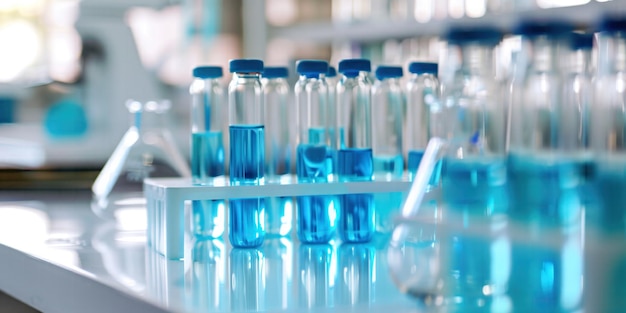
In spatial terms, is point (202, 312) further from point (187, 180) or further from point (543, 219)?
point (187, 180)

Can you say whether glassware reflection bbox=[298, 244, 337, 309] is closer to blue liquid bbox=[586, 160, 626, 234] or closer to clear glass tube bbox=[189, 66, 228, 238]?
clear glass tube bbox=[189, 66, 228, 238]

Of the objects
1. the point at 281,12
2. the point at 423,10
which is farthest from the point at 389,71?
the point at 281,12

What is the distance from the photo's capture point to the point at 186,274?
106 centimetres

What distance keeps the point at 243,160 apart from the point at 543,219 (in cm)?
63

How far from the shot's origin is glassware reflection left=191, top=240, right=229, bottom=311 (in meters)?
0.87

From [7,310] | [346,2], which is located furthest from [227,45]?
[7,310]

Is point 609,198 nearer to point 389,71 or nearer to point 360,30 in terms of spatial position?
point 389,71

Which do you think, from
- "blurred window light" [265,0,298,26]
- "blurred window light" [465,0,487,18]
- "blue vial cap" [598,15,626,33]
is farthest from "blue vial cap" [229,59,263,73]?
"blurred window light" [265,0,298,26]

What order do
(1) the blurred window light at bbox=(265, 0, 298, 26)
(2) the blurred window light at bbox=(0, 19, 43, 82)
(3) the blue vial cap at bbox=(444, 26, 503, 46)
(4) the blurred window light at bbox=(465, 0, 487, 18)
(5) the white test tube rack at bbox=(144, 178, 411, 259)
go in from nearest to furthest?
(3) the blue vial cap at bbox=(444, 26, 503, 46) < (5) the white test tube rack at bbox=(144, 178, 411, 259) < (4) the blurred window light at bbox=(465, 0, 487, 18) < (2) the blurred window light at bbox=(0, 19, 43, 82) < (1) the blurred window light at bbox=(265, 0, 298, 26)

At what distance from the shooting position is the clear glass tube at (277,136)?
4.49ft

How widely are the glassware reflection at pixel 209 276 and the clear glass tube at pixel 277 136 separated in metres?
0.10

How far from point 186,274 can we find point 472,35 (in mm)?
500

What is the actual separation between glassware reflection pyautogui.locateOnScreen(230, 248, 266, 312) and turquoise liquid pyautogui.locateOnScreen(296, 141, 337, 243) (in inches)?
3.4

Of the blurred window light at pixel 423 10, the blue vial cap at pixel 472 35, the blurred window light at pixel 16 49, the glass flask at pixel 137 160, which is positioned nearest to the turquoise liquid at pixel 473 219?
the blue vial cap at pixel 472 35
